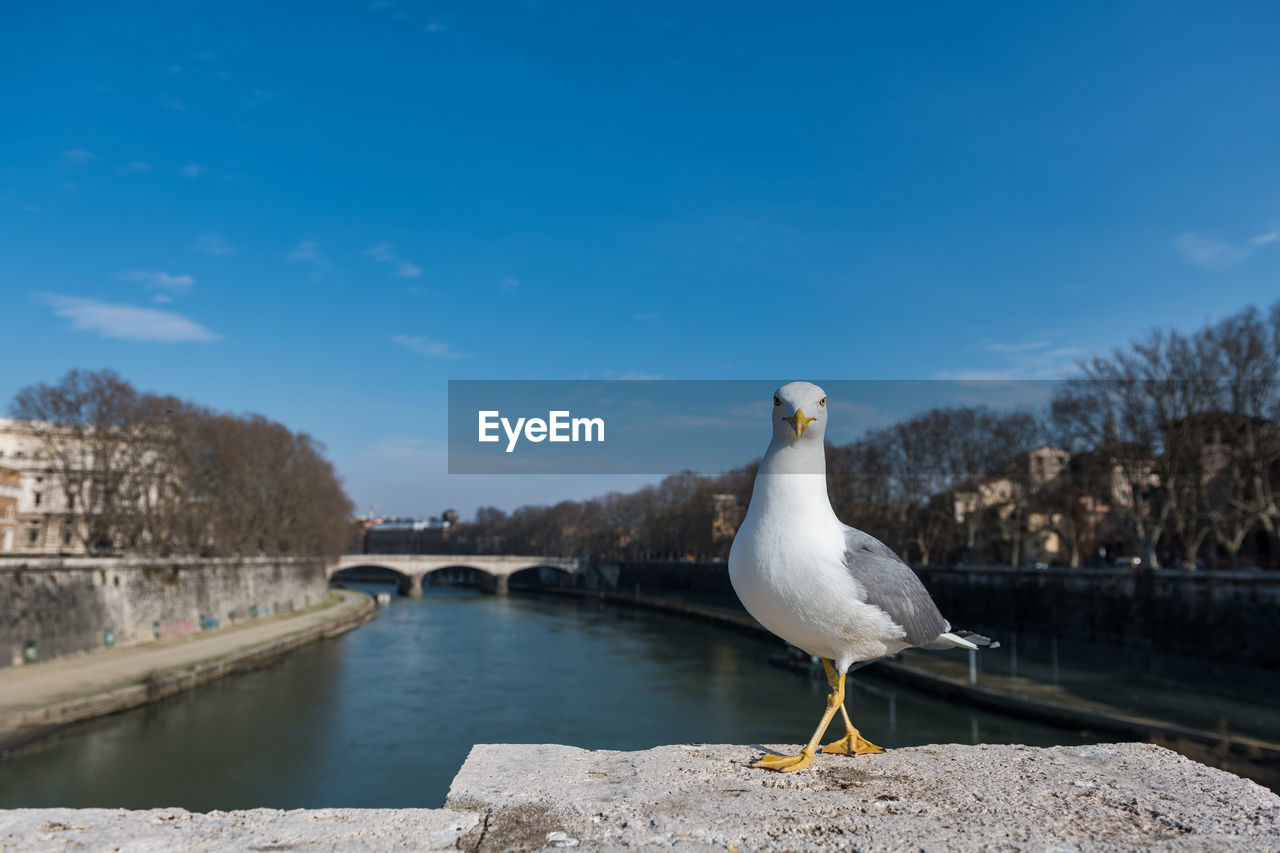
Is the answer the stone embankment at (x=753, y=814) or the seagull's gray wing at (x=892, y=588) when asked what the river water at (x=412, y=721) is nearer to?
the stone embankment at (x=753, y=814)

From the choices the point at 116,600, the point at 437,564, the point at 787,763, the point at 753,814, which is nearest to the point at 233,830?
the point at 753,814

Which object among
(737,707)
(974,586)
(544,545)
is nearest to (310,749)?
(737,707)

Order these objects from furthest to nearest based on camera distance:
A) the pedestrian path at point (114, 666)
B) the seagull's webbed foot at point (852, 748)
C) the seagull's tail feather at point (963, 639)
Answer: the pedestrian path at point (114, 666), the seagull's tail feather at point (963, 639), the seagull's webbed foot at point (852, 748)

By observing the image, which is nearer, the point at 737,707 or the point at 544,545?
the point at 737,707

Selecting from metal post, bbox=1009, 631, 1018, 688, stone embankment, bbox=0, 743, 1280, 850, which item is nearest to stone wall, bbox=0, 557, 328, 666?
stone embankment, bbox=0, 743, 1280, 850

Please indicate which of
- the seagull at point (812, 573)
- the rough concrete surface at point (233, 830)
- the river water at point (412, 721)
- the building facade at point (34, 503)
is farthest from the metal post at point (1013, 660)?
the building facade at point (34, 503)

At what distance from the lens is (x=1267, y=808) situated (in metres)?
2.18

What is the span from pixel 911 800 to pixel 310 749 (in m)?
17.8

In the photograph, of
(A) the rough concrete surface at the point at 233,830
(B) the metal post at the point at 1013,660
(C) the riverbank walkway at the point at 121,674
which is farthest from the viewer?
(B) the metal post at the point at 1013,660

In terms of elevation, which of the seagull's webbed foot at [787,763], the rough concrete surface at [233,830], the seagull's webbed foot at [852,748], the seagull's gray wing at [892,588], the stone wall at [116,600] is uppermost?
A: the seagull's gray wing at [892,588]

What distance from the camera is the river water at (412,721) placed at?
14359mm

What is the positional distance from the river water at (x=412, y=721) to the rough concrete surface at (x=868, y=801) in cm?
1273

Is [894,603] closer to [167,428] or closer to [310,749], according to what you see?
[310,749]

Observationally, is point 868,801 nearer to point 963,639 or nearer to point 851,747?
point 851,747
